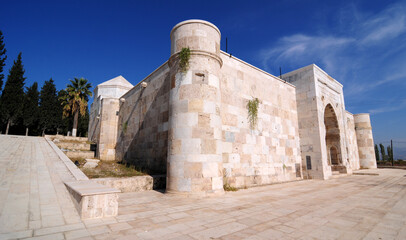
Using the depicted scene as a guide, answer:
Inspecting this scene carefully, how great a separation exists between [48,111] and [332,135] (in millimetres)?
41089

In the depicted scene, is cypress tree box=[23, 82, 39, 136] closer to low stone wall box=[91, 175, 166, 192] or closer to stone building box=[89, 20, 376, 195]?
stone building box=[89, 20, 376, 195]

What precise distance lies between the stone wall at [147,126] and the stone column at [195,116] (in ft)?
7.51

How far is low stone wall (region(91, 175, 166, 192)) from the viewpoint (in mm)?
6172

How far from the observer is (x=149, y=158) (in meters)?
10.0

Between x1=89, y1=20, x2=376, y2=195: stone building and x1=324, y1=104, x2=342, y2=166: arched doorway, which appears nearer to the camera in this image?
x1=89, y1=20, x2=376, y2=195: stone building

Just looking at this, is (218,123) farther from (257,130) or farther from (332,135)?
(332,135)

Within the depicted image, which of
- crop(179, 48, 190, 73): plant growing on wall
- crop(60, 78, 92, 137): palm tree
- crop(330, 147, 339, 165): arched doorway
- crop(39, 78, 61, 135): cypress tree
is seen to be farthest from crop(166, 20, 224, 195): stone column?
crop(39, 78, 61, 135): cypress tree

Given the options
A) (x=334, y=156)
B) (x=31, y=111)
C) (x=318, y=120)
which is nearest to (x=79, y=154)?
(x=318, y=120)

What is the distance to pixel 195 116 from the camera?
262 inches

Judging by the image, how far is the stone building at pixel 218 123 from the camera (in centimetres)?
659

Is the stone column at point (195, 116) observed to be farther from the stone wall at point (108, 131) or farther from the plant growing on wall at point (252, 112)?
the stone wall at point (108, 131)

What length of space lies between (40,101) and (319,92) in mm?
44571

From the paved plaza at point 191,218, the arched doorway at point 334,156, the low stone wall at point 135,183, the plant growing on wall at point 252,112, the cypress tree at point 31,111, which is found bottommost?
the paved plaza at point 191,218

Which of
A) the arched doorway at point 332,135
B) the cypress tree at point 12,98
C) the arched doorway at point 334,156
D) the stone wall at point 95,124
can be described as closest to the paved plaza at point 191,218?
the arched doorway at point 332,135
